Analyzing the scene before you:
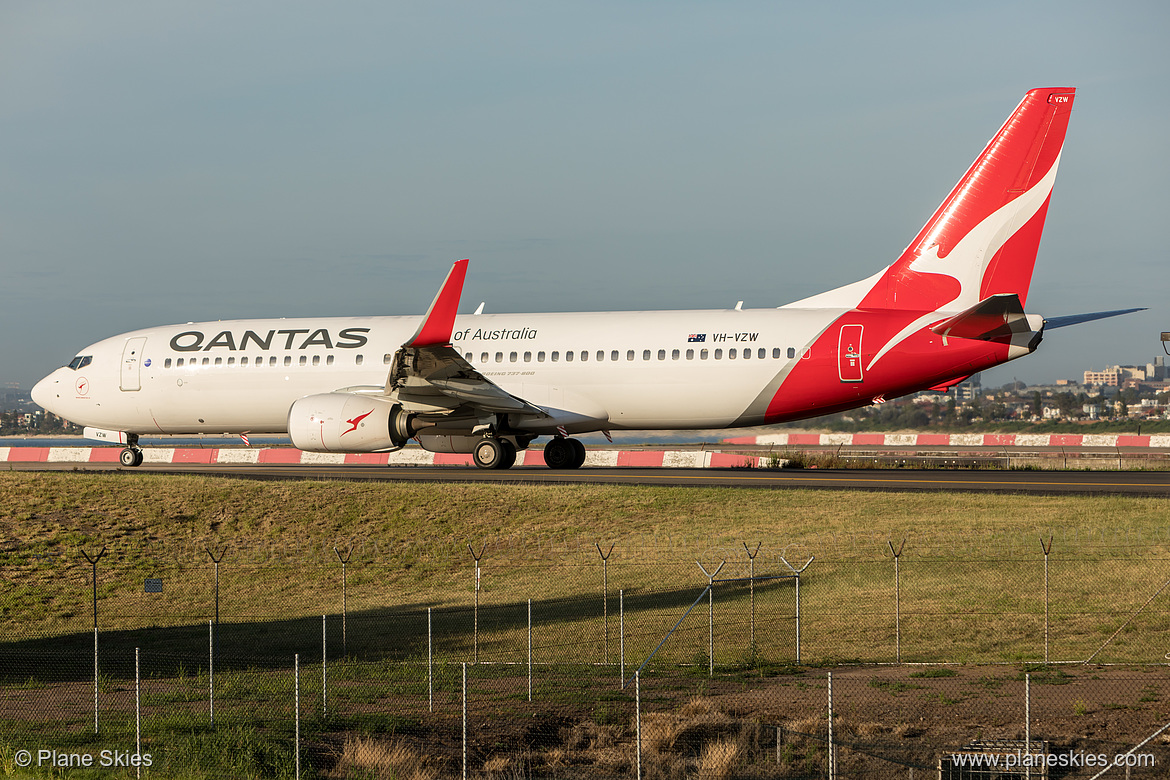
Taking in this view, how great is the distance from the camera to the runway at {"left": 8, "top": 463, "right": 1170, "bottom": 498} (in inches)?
1012

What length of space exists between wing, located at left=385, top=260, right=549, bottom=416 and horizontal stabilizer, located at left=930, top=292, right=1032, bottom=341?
35.1 feet

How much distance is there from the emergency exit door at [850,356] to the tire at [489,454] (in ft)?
31.2

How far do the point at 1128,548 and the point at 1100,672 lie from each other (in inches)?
242

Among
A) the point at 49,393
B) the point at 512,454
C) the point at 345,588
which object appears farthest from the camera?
the point at 49,393

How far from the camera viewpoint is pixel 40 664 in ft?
56.6

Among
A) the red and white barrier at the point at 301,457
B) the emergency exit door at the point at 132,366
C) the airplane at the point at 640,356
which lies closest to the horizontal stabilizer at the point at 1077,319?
the airplane at the point at 640,356

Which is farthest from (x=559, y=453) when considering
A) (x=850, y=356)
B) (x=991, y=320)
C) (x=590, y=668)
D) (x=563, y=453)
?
(x=590, y=668)

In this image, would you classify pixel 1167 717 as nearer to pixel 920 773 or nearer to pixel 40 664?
pixel 920 773

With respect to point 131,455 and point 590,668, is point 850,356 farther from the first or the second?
point 131,455

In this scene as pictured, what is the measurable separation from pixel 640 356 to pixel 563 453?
4686mm

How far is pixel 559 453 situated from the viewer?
32250mm

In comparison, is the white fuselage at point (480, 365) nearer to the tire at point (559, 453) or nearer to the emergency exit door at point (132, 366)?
the emergency exit door at point (132, 366)

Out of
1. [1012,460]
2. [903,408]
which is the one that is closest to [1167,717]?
[1012,460]

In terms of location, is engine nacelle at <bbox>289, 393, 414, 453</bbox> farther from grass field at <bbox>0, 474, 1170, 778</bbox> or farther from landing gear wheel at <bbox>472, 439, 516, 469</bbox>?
landing gear wheel at <bbox>472, 439, 516, 469</bbox>
